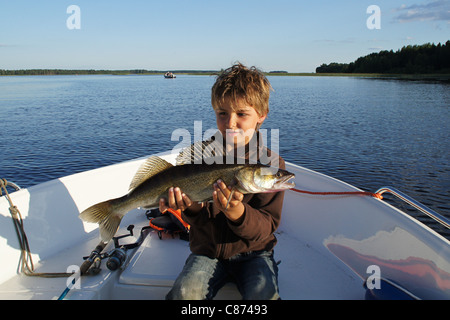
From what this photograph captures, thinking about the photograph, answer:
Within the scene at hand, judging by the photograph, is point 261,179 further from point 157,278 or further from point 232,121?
point 157,278

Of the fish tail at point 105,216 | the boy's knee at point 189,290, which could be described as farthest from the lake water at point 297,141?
the fish tail at point 105,216

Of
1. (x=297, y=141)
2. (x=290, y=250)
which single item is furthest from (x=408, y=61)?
(x=290, y=250)

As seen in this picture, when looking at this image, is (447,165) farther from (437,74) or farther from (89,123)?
(437,74)

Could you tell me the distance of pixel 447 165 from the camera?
1383cm

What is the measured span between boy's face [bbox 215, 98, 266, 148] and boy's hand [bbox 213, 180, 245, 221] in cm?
80

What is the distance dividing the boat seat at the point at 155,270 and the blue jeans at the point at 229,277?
22cm

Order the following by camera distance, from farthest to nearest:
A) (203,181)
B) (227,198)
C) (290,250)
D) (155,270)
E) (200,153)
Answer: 1. (290,250)
2. (155,270)
3. (200,153)
4. (203,181)
5. (227,198)

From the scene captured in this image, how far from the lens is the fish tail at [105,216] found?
118 inches

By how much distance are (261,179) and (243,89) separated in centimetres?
109

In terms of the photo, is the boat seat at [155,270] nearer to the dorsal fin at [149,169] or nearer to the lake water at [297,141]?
the dorsal fin at [149,169]

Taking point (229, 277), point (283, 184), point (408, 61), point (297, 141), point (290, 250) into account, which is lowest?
point (290, 250)

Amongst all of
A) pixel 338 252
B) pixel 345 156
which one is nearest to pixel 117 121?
pixel 345 156

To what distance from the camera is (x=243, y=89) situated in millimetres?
3363
